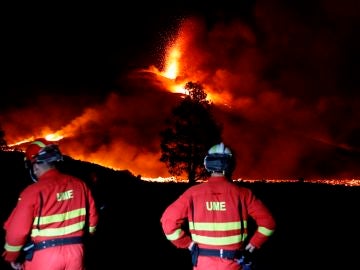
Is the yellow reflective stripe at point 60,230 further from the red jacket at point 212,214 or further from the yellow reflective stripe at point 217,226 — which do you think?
the yellow reflective stripe at point 217,226

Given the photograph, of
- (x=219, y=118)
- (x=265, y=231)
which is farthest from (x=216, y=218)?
(x=219, y=118)

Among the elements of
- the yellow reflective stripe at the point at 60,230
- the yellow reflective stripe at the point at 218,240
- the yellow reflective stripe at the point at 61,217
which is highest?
the yellow reflective stripe at the point at 61,217

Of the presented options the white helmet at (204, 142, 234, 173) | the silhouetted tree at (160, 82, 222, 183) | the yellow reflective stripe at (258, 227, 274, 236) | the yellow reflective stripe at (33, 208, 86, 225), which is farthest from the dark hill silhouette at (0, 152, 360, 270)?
the silhouetted tree at (160, 82, 222, 183)

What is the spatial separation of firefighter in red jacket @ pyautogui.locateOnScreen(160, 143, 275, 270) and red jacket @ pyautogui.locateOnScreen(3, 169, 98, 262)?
3.64ft

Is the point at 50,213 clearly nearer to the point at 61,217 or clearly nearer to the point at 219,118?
the point at 61,217

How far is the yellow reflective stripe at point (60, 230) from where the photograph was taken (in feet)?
17.2

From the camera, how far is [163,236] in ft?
49.3

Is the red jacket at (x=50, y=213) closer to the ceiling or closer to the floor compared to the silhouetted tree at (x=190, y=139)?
closer to the floor

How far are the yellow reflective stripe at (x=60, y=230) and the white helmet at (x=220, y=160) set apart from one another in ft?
5.67

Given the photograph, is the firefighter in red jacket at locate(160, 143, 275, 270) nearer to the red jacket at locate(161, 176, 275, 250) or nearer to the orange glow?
the red jacket at locate(161, 176, 275, 250)

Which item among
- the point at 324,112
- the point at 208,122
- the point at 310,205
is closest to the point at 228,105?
the point at 324,112

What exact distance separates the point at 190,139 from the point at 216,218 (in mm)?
43602

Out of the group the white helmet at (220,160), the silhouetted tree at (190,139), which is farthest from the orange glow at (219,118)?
the white helmet at (220,160)

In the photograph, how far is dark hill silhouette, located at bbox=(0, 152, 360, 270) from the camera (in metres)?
11.9
